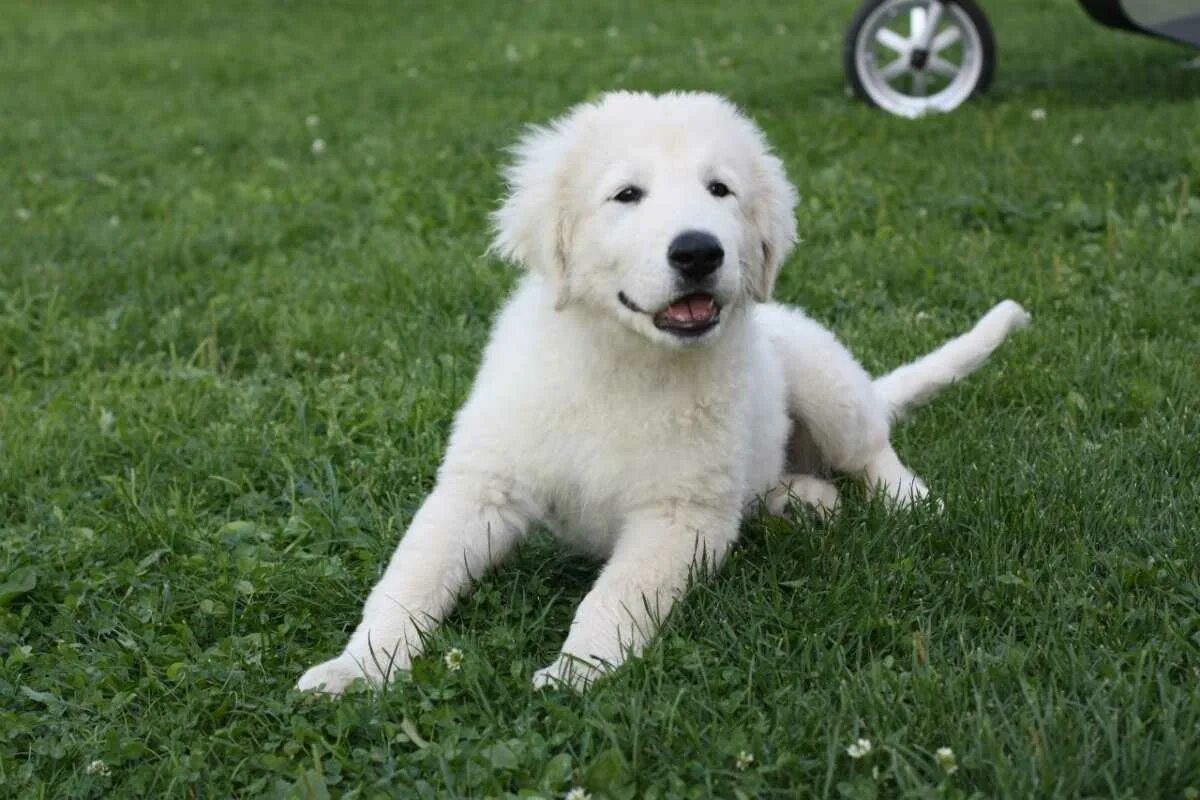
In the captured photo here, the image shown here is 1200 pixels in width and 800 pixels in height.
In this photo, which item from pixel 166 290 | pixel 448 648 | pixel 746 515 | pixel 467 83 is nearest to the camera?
pixel 448 648

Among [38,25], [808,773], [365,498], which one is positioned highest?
[808,773]

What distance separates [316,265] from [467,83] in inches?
151

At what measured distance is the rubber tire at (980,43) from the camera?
23.0ft

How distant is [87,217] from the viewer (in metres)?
5.98

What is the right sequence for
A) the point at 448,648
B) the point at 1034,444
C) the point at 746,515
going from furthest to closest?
the point at 1034,444
the point at 746,515
the point at 448,648

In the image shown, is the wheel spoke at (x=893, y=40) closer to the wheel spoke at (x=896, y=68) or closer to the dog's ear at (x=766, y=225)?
the wheel spoke at (x=896, y=68)

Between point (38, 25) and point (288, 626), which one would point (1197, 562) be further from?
point (38, 25)

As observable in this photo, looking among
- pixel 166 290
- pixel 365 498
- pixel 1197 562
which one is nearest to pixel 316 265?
Answer: pixel 166 290

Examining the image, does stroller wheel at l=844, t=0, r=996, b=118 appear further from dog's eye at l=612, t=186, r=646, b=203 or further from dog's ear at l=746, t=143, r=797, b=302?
dog's eye at l=612, t=186, r=646, b=203

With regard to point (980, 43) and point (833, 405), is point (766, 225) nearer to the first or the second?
point (833, 405)

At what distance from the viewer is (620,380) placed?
279cm

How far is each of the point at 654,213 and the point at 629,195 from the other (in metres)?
0.12

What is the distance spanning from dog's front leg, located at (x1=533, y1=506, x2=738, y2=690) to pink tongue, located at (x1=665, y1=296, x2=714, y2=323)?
1.21 feet

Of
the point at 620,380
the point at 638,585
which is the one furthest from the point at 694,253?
the point at 638,585
